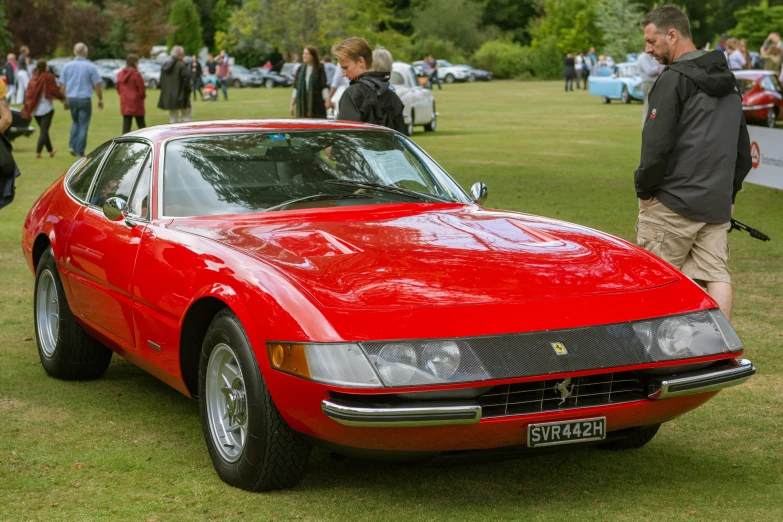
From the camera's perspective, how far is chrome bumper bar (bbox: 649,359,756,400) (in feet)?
14.2

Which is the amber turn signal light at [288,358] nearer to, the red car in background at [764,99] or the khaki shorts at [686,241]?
the khaki shorts at [686,241]

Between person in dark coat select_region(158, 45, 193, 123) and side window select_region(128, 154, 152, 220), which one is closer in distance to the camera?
side window select_region(128, 154, 152, 220)

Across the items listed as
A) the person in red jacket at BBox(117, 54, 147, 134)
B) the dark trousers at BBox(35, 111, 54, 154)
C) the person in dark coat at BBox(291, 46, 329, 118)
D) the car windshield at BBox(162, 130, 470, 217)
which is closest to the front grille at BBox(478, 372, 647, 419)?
the car windshield at BBox(162, 130, 470, 217)

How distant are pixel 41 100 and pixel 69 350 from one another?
1657 centimetres

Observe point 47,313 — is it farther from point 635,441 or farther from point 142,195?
point 635,441

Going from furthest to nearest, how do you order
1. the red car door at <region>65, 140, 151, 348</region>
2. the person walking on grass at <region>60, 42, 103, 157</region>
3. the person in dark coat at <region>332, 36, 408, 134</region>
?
1. the person walking on grass at <region>60, 42, 103, 157</region>
2. the person in dark coat at <region>332, 36, 408, 134</region>
3. the red car door at <region>65, 140, 151, 348</region>

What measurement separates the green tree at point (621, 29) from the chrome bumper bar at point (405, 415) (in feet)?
233

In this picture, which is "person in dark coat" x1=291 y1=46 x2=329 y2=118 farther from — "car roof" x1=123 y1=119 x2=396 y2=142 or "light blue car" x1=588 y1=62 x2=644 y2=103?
"light blue car" x1=588 y1=62 x2=644 y2=103

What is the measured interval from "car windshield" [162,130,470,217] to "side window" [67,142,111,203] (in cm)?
94

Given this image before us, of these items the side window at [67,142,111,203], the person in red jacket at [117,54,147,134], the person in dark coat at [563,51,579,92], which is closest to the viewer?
the side window at [67,142,111,203]

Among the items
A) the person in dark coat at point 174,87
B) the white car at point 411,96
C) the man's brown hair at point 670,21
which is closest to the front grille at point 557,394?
the man's brown hair at point 670,21

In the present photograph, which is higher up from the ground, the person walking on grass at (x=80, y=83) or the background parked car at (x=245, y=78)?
the person walking on grass at (x=80, y=83)

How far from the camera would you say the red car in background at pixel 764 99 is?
26812 mm

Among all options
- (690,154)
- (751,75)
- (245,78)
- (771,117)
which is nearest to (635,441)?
(690,154)
